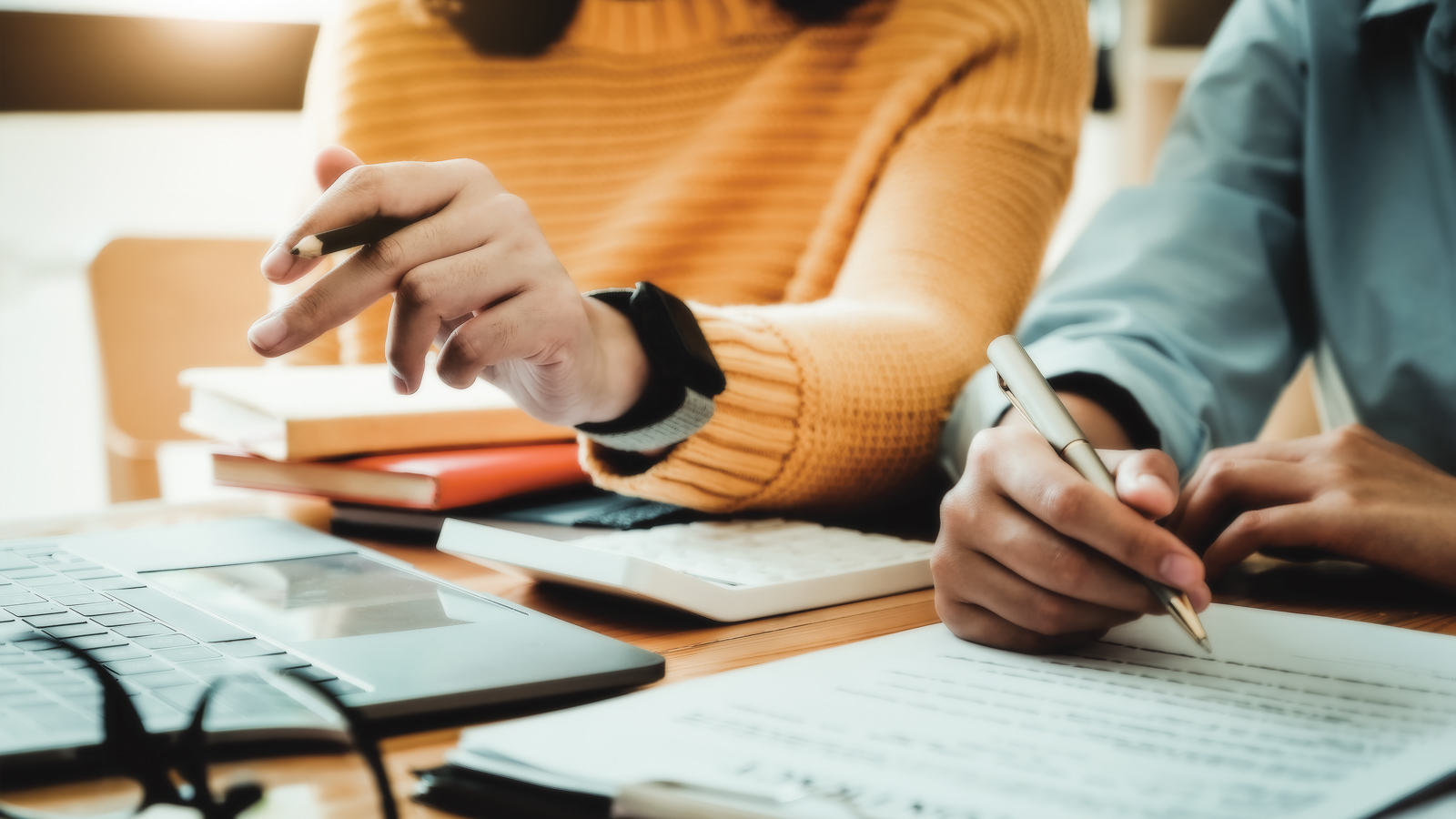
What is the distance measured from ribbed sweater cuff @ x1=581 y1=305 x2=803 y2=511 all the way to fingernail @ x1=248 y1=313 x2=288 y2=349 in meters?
0.19

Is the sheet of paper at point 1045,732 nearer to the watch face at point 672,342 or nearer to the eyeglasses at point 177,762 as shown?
the eyeglasses at point 177,762

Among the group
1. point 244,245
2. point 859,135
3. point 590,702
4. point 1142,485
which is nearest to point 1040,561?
point 1142,485

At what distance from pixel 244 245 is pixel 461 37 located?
0.56 meters

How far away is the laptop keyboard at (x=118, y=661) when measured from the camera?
0.25m

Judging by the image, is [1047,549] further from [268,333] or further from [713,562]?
[268,333]

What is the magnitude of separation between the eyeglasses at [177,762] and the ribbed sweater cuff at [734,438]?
0.94 feet

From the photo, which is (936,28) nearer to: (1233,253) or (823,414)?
(1233,253)

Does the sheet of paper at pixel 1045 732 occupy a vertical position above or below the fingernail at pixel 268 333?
below

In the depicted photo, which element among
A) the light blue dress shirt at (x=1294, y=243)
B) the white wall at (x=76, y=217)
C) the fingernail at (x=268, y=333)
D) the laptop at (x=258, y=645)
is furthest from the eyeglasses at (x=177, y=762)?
the white wall at (x=76, y=217)

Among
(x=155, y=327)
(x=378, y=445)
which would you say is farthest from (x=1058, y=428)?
(x=155, y=327)

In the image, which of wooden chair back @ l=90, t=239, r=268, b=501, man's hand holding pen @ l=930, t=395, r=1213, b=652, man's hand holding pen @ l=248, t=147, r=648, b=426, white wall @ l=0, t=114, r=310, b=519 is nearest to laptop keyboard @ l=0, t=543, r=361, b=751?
man's hand holding pen @ l=248, t=147, r=648, b=426

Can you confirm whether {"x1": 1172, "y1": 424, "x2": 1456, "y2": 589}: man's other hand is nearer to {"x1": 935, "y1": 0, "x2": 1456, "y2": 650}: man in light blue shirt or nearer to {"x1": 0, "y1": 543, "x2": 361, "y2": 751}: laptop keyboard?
{"x1": 935, "y1": 0, "x2": 1456, "y2": 650}: man in light blue shirt

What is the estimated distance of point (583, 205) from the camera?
0.90 m

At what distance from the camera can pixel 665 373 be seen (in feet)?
1.64
